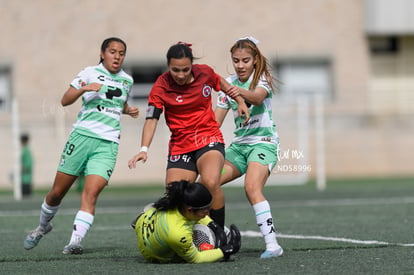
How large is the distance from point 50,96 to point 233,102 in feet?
70.8

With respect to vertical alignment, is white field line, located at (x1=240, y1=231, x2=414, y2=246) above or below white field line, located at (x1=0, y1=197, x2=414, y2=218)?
above

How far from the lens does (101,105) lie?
934 centimetres

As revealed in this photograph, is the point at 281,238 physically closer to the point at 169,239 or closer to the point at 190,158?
the point at 190,158

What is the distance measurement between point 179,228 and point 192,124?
113 centimetres

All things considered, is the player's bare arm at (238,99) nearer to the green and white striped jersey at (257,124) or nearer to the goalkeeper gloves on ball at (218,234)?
the green and white striped jersey at (257,124)

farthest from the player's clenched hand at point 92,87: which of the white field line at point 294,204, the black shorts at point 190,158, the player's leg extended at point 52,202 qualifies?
the white field line at point 294,204

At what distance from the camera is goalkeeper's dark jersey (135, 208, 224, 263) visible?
7715 millimetres

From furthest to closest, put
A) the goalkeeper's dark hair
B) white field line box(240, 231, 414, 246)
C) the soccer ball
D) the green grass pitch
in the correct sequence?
white field line box(240, 231, 414, 246), the soccer ball, the goalkeeper's dark hair, the green grass pitch

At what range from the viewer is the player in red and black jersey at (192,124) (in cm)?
834

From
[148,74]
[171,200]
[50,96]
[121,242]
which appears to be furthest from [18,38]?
[171,200]

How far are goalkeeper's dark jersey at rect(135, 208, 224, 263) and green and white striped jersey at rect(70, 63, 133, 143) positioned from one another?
1.53 meters

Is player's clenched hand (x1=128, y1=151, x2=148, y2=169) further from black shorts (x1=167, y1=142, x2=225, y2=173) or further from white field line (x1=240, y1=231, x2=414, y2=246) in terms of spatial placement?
white field line (x1=240, y1=231, x2=414, y2=246)

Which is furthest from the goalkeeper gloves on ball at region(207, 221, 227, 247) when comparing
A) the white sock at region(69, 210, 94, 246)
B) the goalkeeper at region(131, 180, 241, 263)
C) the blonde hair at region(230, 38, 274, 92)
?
the white sock at region(69, 210, 94, 246)

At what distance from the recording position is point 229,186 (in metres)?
23.4
